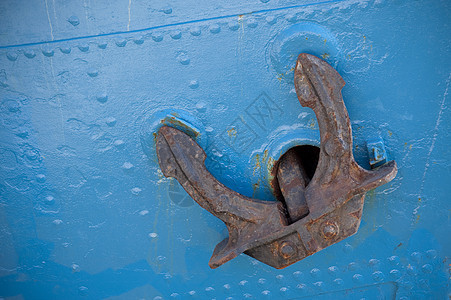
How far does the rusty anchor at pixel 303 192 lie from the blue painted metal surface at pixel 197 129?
0.42 feet

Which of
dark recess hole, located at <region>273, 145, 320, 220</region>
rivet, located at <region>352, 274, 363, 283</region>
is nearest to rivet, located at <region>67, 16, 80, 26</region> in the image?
dark recess hole, located at <region>273, 145, 320, 220</region>

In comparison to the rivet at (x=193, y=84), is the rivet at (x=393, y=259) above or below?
below

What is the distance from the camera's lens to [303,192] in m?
1.31

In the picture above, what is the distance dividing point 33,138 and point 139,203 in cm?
46

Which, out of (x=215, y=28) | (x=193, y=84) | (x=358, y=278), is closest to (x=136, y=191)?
(x=193, y=84)

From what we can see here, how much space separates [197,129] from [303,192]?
436 mm

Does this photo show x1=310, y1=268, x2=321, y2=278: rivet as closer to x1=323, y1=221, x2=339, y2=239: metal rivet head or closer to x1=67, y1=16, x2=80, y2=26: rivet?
x1=323, y1=221, x2=339, y2=239: metal rivet head

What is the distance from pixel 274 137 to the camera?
138cm

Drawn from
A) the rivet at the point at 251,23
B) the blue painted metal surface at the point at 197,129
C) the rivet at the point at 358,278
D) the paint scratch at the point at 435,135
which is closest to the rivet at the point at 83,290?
the blue painted metal surface at the point at 197,129

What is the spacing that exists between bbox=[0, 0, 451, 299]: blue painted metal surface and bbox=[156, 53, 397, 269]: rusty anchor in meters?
0.13

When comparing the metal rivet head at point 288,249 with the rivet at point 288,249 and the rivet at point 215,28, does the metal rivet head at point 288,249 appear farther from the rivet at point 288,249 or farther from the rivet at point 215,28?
the rivet at point 215,28

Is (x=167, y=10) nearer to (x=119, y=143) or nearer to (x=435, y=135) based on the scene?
(x=119, y=143)

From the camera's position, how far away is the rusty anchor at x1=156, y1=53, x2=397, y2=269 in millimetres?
1191

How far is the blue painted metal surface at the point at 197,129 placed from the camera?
1.29m
